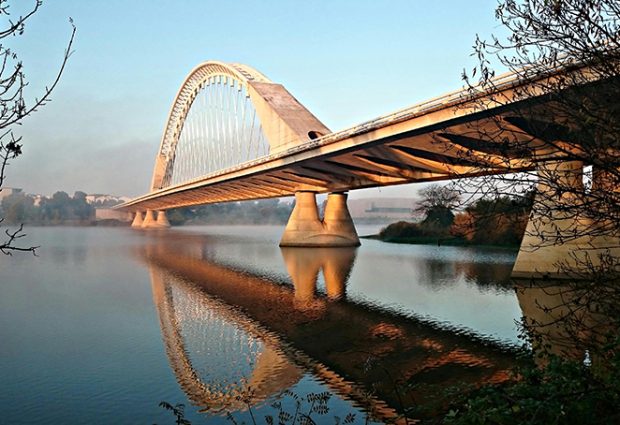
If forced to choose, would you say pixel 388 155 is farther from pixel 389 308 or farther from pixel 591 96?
pixel 591 96

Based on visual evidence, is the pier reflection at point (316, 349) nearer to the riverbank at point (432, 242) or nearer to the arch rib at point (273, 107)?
the arch rib at point (273, 107)

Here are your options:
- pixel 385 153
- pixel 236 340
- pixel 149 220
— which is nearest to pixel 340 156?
pixel 385 153

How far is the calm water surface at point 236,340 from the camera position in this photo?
10242mm

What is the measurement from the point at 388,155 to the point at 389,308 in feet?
51.1

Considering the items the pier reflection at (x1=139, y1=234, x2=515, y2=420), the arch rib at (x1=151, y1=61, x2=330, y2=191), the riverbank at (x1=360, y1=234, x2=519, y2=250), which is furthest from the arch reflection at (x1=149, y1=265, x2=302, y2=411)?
the riverbank at (x1=360, y1=234, x2=519, y2=250)

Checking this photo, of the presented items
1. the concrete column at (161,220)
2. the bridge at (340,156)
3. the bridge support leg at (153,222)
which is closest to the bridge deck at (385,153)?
the bridge at (340,156)

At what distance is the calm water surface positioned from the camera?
10.2m

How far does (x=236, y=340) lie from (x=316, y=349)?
2551 millimetres

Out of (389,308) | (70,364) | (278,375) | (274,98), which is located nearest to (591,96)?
(278,375)

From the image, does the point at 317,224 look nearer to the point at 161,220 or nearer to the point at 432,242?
the point at 432,242

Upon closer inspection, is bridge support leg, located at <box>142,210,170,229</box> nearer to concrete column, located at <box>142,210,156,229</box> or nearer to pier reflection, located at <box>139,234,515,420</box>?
concrete column, located at <box>142,210,156,229</box>

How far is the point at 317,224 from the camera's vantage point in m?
52.8

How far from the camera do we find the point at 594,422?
5.58 m

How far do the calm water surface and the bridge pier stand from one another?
2080 centimetres
